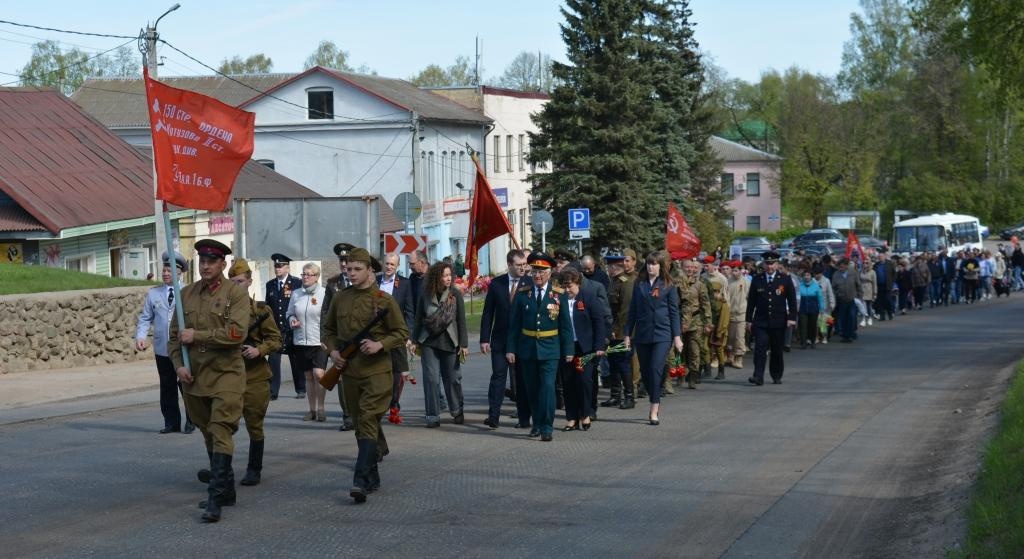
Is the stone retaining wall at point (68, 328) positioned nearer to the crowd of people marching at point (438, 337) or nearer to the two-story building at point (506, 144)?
the crowd of people marching at point (438, 337)

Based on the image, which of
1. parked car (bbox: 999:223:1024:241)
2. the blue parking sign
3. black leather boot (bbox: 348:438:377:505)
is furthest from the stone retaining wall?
parked car (bbox: 999:223:1024:241)

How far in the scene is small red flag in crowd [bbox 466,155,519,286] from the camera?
16797mm

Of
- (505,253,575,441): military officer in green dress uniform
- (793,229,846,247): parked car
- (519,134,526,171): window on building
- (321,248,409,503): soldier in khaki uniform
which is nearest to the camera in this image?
(321,248,409,503): soldier in khaki uniform

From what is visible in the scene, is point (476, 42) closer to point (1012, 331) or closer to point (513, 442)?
point (1012, 331)

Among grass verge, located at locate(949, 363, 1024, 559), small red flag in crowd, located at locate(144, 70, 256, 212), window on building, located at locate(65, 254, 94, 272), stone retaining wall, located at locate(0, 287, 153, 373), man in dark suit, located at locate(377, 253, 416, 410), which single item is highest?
small red flag in crowd, located at locate(144, 70, 256, 212)

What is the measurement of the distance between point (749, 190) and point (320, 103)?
46.7 m

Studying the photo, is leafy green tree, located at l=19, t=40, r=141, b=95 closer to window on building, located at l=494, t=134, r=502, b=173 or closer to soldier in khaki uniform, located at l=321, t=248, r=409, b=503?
window on building, located at l=494, t=134, r=502, b=173

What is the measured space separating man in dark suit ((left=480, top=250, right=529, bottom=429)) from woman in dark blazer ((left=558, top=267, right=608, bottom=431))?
0.52 meters

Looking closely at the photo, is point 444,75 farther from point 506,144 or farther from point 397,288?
point 397,288

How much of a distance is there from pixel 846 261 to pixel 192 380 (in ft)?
76.0

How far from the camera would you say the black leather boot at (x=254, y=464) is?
10.1 metres

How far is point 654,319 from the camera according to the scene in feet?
47.7

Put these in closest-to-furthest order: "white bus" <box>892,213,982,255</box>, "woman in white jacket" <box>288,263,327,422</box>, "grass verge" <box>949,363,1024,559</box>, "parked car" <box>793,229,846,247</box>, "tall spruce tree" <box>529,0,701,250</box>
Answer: "grass verge" <box>949,363,1024,559</box>
"woman in white jacket" <box>288,263,327,422</box>
"tall spruce tree" <box>529,0,701,250</box>
"white bus" <box>892,213,982,255</box>
"parked car" <box>793,229,846,247</box>

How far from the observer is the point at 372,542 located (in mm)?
8109
